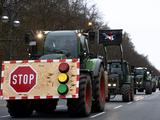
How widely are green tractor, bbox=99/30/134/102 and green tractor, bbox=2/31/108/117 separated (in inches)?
358

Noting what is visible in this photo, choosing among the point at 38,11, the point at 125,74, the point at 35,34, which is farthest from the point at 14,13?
the point at 35,34

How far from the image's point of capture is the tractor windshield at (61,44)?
822 inches

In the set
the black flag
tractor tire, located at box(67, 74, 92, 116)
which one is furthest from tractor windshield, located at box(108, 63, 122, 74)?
tractor tire, located at box(67, 74, 92, 116)

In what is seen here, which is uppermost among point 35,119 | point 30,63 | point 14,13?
point 14,13

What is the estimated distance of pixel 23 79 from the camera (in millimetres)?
19188

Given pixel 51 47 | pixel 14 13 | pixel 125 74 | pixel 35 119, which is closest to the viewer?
pixel 35 119

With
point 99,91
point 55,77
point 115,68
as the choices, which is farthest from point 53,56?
point 115,68

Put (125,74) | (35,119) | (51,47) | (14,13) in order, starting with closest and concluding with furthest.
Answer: (35,119) → (51,47) → (125,74) → (14,13)

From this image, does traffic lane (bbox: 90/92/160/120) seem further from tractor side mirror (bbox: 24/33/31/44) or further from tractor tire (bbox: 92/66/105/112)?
tractor side mirror (bbox: 24/33/31/44)

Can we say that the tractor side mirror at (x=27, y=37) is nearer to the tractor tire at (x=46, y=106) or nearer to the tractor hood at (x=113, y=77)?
the tractor tire at (x=46, y=106)

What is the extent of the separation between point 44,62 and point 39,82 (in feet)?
2.16

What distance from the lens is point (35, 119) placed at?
61.7 ft

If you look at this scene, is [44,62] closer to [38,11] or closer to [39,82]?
[39,82]

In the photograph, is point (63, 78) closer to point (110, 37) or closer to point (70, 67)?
point (70, 67)
